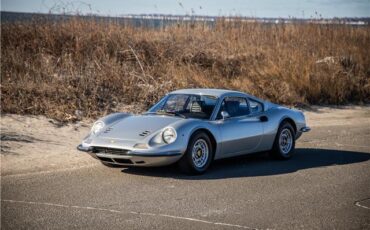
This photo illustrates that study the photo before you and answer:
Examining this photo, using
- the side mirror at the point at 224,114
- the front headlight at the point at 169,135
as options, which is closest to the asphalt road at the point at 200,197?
the front headlight at the point at 169,135

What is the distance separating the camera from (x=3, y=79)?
15.8 m

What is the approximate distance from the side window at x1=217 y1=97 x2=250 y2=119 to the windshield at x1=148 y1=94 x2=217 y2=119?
0.22 metres

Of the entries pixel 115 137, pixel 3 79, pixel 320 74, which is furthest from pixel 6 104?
pixel 320 74

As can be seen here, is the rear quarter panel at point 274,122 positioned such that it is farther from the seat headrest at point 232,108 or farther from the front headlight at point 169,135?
the front headlight at point 169,135

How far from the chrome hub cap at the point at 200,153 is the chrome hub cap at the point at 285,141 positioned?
2.06 meters

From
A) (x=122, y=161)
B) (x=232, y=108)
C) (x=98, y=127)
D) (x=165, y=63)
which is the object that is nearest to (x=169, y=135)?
(x=122, y=161)

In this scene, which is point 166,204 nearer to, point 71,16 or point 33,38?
point 33,38

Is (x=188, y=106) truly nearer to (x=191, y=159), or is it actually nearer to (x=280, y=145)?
(x=191, y=159)

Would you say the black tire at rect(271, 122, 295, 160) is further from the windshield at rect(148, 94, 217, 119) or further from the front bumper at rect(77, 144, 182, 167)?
the front bumper at rect(77, 144, 182, 167)

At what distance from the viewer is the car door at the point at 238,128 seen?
1038 cm

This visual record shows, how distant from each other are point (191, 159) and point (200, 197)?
4.33ft

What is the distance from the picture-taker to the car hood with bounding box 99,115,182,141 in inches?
380

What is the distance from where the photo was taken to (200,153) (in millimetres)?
9945

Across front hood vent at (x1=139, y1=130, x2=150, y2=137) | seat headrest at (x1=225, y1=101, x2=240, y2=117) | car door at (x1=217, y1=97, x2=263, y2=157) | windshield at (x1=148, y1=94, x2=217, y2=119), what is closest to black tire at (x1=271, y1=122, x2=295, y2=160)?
car door at (x1=217, y1=97, x2=263, y2=157)
